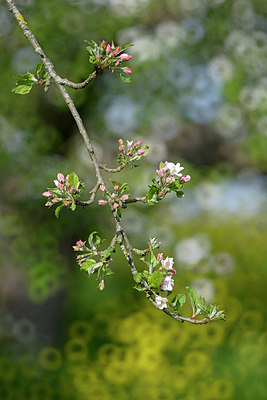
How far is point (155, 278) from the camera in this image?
1364mm

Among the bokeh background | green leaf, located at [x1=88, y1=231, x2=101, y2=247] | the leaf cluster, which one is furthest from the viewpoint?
the bokeh background

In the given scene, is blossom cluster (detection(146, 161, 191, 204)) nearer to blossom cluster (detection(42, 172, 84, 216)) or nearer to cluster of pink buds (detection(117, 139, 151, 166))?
cluster of pink buds (detection(117, 139, 151, 166))

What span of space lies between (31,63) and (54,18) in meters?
0.50

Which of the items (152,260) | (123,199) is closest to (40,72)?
(123,199)

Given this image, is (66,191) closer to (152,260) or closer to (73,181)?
(73,181)

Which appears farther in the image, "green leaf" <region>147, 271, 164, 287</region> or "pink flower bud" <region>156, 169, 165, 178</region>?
"pink flower bud" <region>156, 169, 165, 178</region>

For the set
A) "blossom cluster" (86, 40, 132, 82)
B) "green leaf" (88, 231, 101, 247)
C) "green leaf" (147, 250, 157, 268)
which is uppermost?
"blossom cluster" (86, 40, 132, 82)

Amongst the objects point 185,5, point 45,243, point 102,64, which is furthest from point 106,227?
point 102,64

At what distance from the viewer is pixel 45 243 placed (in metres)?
5.63

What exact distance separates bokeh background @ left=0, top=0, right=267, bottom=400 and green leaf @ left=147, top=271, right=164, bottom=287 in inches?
150

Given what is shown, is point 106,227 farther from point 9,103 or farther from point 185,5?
point 185,5

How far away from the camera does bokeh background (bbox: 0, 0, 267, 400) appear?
5.48 metres

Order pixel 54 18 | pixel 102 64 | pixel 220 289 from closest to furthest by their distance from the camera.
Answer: pixel 102 64 < pixel 54 18 < pixel 220 289

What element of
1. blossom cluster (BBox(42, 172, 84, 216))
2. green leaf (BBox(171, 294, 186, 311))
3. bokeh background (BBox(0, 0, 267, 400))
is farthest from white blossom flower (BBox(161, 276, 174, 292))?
bokeh background (BBox(0, 0, 267, 400))
